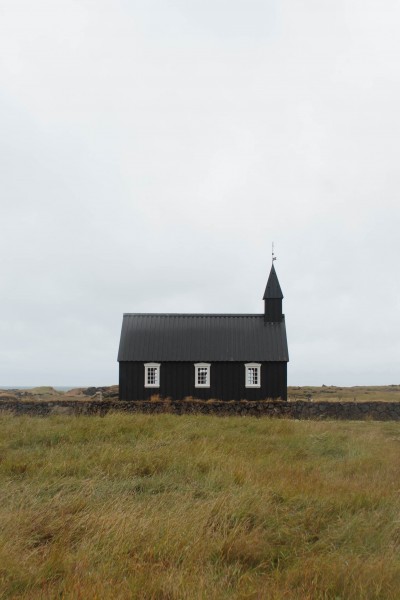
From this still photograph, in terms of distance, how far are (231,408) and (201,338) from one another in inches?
350

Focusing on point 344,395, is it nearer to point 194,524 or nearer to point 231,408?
point 231,408

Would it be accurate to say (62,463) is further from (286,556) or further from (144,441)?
(286,556)

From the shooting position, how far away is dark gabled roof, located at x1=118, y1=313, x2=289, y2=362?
32.2 meters

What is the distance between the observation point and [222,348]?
3256cm

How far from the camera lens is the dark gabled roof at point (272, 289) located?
34.5 meters

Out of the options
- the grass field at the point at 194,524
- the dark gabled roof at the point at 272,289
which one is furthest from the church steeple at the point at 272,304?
the grass field at the point at 194,524

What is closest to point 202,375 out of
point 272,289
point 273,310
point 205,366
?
point 205,366

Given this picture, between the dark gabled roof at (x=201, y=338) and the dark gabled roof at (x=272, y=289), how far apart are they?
1.77 metres

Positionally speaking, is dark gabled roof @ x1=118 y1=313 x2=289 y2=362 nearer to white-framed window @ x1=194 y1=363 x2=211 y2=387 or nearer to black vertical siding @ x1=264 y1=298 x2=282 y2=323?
black vertical siding @ x1=264 y1=298 x2=282 y2=323

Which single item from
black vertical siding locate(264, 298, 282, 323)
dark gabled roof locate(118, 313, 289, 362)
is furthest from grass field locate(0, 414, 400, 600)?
black vertical siding locate(264, 298, 282, 323)

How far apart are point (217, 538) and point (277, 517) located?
1.24m

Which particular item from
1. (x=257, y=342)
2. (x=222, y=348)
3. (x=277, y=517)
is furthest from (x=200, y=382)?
(x=277, y=517)

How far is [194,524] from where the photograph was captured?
601 centimetres

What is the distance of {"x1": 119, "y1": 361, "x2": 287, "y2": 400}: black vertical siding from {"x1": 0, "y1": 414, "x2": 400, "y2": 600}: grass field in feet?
67.3
